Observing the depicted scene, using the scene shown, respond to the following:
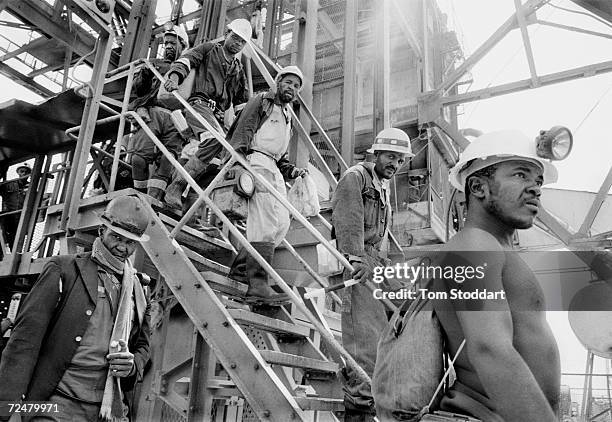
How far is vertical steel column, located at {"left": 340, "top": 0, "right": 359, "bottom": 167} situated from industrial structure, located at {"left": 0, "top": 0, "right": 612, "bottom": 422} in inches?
0.8

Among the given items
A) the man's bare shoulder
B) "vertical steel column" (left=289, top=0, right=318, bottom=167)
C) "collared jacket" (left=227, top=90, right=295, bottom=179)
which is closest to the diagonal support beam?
"vertical steel column" (left=289, top=0, right=318, bottom=167)

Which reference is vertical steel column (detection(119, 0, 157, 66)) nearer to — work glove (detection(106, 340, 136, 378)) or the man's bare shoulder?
work glove (detection(106, 340, 136, 378))

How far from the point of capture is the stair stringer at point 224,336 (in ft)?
9.29

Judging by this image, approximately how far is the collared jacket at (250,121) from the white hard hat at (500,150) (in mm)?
2617

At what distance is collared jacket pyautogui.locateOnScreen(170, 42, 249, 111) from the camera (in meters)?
5.25

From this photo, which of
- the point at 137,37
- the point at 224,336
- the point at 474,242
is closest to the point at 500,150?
the point at 474,242

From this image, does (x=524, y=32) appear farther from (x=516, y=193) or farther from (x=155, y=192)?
(x=516, y=193)

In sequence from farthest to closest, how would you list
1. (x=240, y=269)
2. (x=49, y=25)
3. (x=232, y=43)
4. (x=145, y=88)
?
(x=49, y=25), (x=145, y=88), (x=232, y=43), (x=240, y=269)

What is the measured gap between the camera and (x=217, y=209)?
3.76m

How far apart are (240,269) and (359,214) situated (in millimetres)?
1253

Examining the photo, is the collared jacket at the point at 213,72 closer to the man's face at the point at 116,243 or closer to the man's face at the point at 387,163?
the man's face at the point at 387,163

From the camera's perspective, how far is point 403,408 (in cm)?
147

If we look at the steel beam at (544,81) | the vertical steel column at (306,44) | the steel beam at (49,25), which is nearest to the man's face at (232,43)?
the vertical steel column at (306,44)

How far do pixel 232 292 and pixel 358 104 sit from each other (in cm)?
1114
